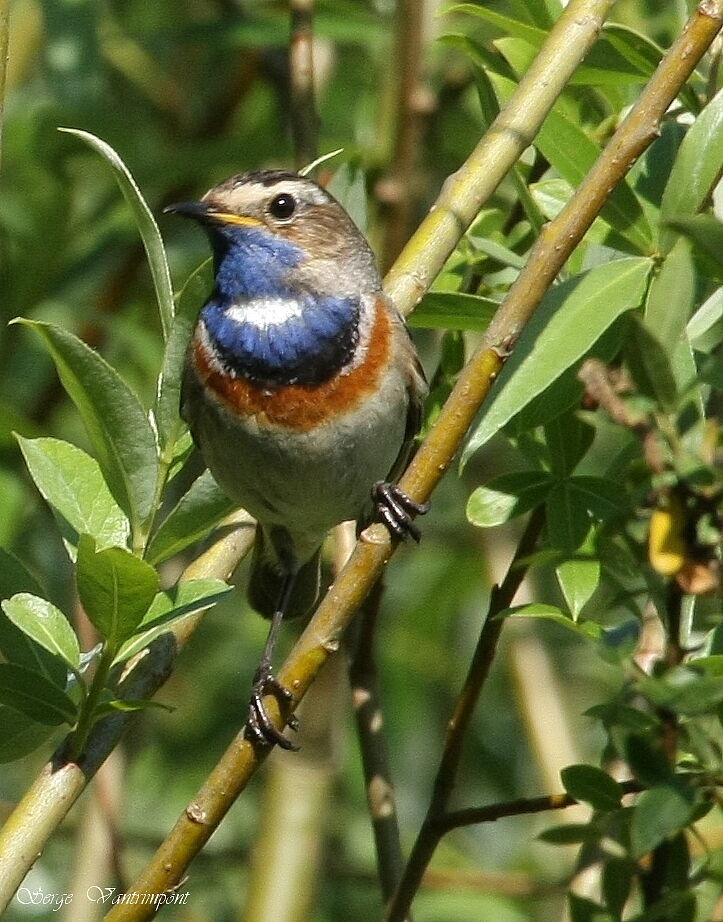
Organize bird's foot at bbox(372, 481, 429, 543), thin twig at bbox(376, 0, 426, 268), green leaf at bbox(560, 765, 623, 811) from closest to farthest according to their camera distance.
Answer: green leaf at bbox(560, 765, 623, 811) → bird's foot at bbox(372, 481, 429, 543) → thin twig at bbox(376, 0, 426, 268)

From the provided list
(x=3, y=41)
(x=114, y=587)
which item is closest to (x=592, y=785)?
(x=114, y=587)

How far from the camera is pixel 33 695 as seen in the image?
2.85m

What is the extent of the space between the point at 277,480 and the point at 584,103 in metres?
1.29

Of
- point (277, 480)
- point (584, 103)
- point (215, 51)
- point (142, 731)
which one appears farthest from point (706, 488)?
point (215, 51)

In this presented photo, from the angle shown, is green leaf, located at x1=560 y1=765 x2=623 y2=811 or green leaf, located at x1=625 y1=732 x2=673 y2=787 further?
green leaf, located at x1=560 y1=765 x2=623 y2=811

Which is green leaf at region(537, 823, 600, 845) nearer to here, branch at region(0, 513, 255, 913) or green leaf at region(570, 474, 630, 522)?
green leaf at region(570, 474, 630, 522)

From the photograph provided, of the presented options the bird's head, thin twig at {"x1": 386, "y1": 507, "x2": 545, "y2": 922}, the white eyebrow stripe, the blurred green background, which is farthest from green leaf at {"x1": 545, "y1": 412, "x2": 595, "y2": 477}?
the blurred green background

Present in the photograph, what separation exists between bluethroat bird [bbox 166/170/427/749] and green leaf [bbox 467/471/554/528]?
0.96m

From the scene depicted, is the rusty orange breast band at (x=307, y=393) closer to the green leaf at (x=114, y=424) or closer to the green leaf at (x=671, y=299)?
the green leaf at (x=114, y=424)

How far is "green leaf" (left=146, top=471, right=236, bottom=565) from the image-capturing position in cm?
306

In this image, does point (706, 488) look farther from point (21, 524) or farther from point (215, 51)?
point (215, 51)

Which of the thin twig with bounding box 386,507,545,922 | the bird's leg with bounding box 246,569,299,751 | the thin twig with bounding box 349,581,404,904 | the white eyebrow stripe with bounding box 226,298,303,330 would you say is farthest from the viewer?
the white eyebrow stripe with bounding box 226,298,303,330

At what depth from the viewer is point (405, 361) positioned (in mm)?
4254

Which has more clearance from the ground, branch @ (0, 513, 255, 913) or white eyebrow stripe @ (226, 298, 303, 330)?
white eyebrow stripe @ (226, 298, 303, 330)
